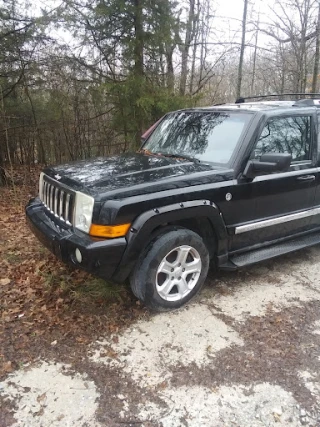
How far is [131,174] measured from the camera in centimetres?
318

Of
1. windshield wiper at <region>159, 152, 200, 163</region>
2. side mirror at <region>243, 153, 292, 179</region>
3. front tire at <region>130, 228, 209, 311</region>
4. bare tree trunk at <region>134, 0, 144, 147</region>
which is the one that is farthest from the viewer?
bare tree trunk at <region>134, 0, 144, 147</region>

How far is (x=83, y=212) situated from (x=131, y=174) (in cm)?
60

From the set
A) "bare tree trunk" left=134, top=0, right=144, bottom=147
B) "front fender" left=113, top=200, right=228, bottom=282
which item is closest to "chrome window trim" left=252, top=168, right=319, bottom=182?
"front fender" left=113, top=200, right=228, bottom=282

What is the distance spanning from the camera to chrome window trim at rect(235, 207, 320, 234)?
3.54 meters

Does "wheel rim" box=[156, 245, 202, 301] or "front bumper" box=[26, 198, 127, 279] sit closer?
"front bumper" box=[26, 198, 127, 279]

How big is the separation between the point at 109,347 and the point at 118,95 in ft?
19.3

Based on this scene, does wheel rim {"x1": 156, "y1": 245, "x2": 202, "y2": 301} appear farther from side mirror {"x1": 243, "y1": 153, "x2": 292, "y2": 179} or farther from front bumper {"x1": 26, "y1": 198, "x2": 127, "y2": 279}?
side mirror {"x1": 243, "y1": 153, "x2": 292, "y2": 179}

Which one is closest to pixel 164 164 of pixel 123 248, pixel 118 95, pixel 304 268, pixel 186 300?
pixel 123 248

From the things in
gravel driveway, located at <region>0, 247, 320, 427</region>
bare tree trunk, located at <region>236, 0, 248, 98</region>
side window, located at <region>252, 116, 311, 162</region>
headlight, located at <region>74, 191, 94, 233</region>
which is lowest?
gravel driveway, located at <region>0, 247, 320, 427</region>

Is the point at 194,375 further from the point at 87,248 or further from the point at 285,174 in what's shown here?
the point at 285,174

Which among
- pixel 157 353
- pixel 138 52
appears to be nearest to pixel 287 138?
pixel 157 353

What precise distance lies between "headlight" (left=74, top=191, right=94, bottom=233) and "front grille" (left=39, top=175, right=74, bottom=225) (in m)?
0.10

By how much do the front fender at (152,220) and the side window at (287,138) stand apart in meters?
0.81

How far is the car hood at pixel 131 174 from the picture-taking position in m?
2.88
